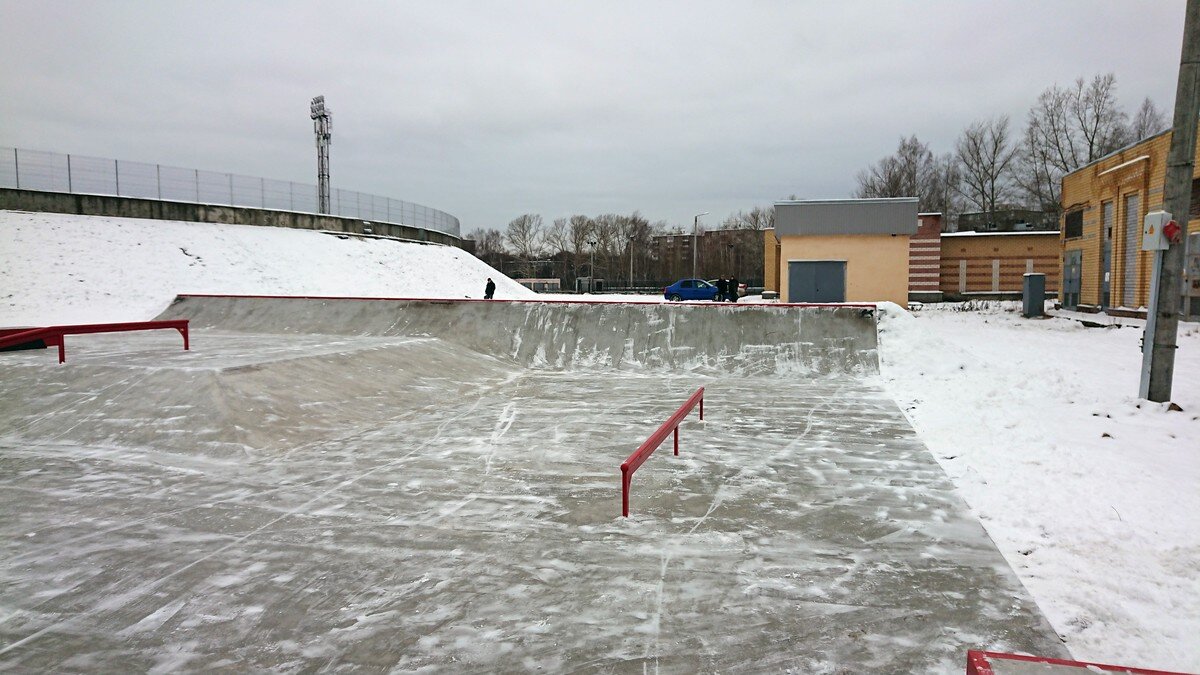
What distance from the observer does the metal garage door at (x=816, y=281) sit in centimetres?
3020

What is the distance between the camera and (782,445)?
8.34 meters

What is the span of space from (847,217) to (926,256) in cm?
1390

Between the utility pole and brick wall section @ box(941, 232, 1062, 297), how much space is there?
120ft

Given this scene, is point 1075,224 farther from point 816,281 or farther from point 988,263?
point 988,263

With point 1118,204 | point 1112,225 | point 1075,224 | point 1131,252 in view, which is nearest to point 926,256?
point 1075,224

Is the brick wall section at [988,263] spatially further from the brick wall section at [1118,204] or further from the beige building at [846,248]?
the beige building at [846,248]

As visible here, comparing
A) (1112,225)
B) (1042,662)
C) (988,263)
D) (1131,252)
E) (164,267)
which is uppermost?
(1112,225)

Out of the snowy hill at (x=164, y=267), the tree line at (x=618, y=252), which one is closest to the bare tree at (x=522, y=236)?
the tree line at (x=618, y=252)

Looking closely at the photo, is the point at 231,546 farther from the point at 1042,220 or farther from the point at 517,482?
the point at 1042,220

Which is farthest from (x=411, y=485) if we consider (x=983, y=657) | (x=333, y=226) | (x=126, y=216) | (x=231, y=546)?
(x=333, y=226)

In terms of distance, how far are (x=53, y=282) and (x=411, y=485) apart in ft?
87.3

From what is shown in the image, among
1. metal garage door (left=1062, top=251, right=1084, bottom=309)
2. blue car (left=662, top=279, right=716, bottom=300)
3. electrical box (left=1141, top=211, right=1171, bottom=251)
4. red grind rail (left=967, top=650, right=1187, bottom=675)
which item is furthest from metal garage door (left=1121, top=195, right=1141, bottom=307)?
red grind rail (left=967, top=650, right=1187, bottom=675)

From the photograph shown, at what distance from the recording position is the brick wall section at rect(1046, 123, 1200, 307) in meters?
21.6

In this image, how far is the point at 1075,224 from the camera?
28906mm
